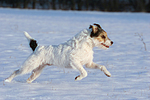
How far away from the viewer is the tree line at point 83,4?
130 ft

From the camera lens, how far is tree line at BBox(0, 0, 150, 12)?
39750 millimetres

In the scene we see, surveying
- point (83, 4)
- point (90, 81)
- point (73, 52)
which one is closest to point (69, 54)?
point (73, 52)

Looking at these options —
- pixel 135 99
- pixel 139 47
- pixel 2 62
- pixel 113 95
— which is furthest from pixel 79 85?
pixel 139 47

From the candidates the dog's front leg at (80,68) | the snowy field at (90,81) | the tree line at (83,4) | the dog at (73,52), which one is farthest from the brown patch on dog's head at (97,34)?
the tree line at (83,4)

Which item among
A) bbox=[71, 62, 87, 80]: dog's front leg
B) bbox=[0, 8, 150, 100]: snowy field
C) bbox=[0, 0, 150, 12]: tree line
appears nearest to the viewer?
bbox=[0, 8, 150, 100]: snowy field

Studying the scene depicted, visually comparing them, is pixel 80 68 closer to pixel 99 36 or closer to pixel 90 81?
pixel 99 36

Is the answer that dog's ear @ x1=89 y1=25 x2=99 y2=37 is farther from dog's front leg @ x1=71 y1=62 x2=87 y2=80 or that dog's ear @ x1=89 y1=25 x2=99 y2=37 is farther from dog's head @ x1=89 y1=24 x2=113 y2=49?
dog's front leg @ x1=71 y1=62 x2=87 y2=80

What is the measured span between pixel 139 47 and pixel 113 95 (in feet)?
21.1

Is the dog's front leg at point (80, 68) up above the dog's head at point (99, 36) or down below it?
below

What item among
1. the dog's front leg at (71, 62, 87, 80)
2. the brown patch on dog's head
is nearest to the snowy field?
the dog's front leg at (71, 62, 87, 80)

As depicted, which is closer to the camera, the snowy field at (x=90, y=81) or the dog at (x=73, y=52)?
the snowy field at (x=90, y=81)

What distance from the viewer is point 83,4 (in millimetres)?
40594

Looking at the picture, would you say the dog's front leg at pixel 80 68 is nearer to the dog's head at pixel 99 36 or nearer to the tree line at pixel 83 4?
the dog's head at pixel 99 36

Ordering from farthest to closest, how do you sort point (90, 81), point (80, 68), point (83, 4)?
point (83, 4) → point (90, 81) → point (80, 68)
